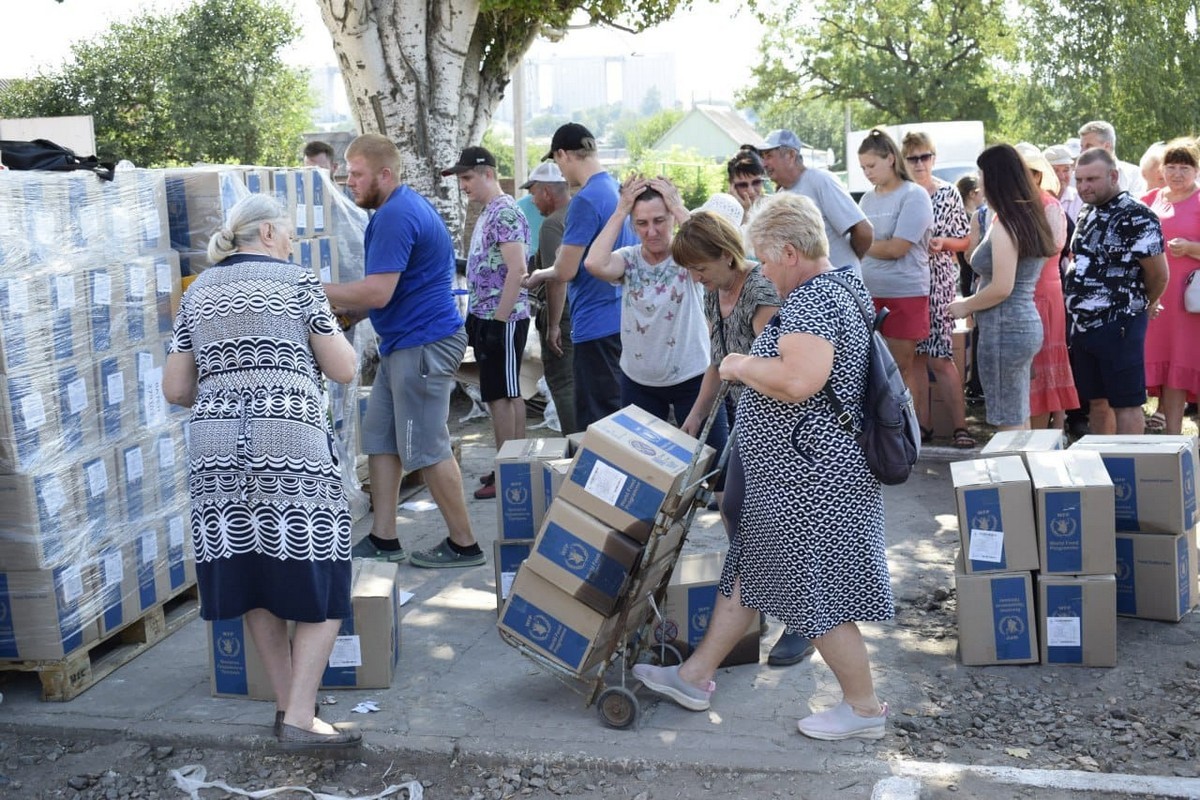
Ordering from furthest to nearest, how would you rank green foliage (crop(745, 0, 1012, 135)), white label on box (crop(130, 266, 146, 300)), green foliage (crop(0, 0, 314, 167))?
green foliage (crop(745, 0, 1012, 135)) → green foliage (crop(0, 0, 314, 167)) → white label on box (crop(130, 266, 146, 300))

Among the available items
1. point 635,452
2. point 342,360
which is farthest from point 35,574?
point 635,452

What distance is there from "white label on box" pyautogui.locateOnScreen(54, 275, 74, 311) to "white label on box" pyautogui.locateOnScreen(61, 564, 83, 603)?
914mm

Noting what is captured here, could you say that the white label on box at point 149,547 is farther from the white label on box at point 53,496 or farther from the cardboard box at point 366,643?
the cardboard box at point 366,643

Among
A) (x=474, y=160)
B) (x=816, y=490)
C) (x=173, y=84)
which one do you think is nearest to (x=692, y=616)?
(x=816, y=490)

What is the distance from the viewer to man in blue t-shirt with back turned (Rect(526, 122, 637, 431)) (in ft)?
19.5

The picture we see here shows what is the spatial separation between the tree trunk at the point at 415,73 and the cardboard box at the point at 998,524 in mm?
7651

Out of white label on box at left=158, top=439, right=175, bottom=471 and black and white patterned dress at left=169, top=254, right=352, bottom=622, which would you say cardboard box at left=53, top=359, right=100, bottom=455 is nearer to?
white label on box at left=158, top=439, right=175, bottom=471

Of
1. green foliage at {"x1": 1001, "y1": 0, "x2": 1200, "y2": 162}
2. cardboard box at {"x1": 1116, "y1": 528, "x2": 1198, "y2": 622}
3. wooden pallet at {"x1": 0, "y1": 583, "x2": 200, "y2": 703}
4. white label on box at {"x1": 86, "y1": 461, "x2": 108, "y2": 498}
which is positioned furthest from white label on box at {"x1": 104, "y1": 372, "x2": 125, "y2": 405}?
green foliage at {"x1": 1001, "y1": 0, "x2": 1200, "y2": 162}

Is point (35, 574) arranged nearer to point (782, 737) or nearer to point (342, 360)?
point (342, 360)

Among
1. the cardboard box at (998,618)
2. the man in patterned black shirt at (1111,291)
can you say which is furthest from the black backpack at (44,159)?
the man in patterned black shirt at (1111,291)

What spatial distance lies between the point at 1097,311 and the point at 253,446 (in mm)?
4358

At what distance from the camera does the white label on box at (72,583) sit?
4.33m

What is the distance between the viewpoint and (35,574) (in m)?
4.26

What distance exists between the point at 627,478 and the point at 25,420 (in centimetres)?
204
